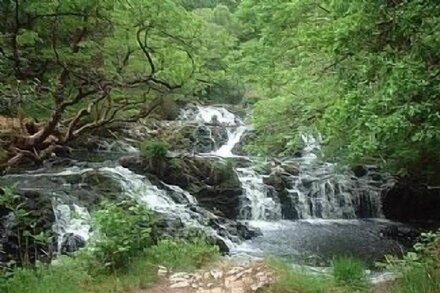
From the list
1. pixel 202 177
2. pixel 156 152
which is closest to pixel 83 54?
pixel 156 152

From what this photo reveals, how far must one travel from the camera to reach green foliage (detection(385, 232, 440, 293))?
15.6 ft

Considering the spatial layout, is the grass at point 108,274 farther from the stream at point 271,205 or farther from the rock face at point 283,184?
the rock face at point 283,184

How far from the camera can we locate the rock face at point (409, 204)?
14.2 m

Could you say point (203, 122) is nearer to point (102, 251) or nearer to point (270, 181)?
point (270, 181)

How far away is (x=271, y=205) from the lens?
47.2ft

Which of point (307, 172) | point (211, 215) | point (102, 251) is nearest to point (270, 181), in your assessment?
point (307, 172)

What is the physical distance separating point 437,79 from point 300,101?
458 centimetres

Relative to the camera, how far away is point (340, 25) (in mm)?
5344

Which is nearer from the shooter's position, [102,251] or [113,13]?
[102,251]

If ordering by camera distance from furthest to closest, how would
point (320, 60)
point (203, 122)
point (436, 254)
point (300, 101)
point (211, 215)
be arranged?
point (203, 122) < point (211, 215) < point (300, 101) < point (320, 60) < point (436, 254)

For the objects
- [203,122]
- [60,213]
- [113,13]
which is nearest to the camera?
[113,13]

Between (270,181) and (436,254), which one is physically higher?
(270,181)

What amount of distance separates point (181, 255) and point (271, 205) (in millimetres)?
7684

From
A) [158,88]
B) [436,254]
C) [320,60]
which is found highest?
[158,88]
